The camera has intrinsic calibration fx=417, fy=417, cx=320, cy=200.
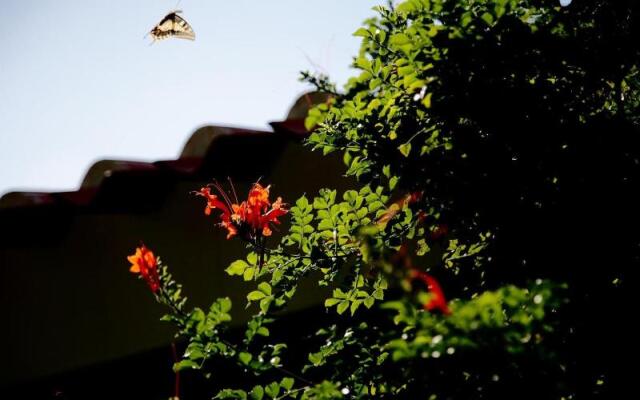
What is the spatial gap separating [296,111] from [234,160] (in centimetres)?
81

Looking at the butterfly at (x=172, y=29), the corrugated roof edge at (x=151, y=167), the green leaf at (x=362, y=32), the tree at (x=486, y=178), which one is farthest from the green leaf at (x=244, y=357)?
the butterfly at (x=172, y=29)

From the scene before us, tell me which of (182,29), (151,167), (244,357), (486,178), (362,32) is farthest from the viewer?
(182,29)

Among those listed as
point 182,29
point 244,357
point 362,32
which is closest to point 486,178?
point 362,32

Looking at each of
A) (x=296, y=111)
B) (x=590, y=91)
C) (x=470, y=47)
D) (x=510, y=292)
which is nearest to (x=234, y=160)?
(x=296, y=111)

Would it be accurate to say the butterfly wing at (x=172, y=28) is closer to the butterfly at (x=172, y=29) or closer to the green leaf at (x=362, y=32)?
Result: the butterfly at (x=172, y=29)

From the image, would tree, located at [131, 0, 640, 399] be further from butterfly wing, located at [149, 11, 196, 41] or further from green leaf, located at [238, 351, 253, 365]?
butterfly wing, located at [149, 11, 196, 41]

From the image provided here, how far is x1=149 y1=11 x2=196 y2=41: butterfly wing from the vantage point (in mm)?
3129

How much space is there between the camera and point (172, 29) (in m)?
Result: 3.18

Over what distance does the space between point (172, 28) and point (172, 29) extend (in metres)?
0.01

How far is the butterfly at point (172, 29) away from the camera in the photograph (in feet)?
10.3

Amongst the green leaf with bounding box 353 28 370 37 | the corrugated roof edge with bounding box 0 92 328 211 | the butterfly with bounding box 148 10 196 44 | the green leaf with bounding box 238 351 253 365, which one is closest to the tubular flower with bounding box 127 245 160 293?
the green leaf with bounding box 238 351 253 365

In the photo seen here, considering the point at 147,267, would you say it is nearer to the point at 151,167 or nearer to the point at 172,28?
the point at 151,167

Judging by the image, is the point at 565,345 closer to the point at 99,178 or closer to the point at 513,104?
the point at 513,104

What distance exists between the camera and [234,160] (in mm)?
2723
